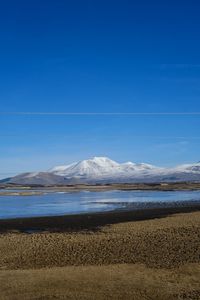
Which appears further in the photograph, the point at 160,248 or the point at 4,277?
the point at 160,248

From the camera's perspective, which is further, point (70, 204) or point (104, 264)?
point (70, 204)

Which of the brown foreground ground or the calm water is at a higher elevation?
the calm water

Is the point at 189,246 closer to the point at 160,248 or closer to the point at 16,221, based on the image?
the point at 160,248

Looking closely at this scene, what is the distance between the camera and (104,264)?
1838cm

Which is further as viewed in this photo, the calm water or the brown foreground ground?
the calm water

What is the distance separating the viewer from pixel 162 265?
1797 cm

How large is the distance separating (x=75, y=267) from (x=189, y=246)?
6.26 metres

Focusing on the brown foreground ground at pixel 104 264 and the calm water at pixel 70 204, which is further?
the calm water at pixel 70 204

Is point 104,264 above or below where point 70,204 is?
below

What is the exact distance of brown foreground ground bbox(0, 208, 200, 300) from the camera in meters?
14.7

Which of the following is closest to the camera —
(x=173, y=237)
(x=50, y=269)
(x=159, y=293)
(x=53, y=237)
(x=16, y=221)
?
(x=159, y=293)

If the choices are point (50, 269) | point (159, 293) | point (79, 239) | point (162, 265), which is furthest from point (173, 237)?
point (159, 293)

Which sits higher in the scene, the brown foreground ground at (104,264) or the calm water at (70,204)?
the calm water at (70,204)

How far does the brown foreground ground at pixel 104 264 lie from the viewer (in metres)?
14.7
